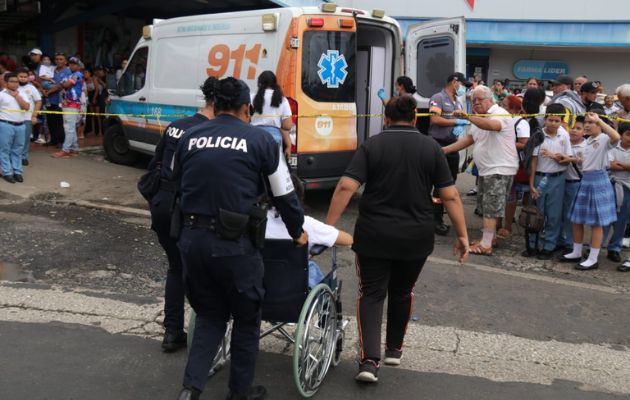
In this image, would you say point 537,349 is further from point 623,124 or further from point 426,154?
point 623,124

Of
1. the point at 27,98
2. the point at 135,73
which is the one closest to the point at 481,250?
the point at 135,73

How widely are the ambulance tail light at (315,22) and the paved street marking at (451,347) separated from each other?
3.82 metres

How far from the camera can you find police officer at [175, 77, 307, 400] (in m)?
2.96

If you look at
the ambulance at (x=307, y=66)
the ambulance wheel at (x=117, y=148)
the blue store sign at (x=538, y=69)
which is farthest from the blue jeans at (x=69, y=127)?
the blue store sign at (x=538, y=69)

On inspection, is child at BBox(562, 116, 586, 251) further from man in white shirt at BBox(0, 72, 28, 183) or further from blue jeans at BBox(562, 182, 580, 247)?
man in white shirt at BBox(0, 72, 28, 183)

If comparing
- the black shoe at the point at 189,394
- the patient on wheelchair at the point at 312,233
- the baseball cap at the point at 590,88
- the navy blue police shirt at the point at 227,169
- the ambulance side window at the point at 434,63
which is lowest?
the black shoe at the point at 189,394

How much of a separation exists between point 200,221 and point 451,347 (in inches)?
85.3

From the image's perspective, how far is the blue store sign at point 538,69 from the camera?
81.4 ft

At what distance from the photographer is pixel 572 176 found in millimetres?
6504

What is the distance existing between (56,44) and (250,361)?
571 inches

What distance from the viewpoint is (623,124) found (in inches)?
241

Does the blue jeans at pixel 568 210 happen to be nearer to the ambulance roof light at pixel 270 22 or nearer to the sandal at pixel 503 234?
the sandal at pixel 503 234

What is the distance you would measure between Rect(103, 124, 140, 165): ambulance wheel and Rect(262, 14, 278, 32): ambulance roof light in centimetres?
425

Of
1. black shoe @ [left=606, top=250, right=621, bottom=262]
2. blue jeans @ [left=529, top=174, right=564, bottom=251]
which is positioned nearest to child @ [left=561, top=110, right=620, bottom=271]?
blue jeans @ [left=529, top=174, right=564, bottom=251]
